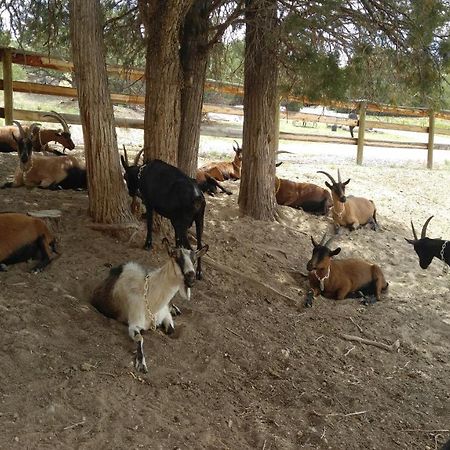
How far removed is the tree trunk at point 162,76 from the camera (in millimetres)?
6211

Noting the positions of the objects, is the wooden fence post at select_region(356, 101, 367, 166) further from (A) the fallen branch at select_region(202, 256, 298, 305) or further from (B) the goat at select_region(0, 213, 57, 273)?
(B) the goat at select_region(0, 213, 57, 273)

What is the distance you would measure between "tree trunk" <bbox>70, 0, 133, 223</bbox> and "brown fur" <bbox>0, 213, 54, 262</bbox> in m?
0.82

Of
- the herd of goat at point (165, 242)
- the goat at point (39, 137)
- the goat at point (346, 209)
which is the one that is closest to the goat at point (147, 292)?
the herd of goat at point (165, 242)

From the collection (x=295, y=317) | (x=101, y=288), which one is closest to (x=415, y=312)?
(x=295, y=317)

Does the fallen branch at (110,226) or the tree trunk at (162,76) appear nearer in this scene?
the tree trunk at (162,76)

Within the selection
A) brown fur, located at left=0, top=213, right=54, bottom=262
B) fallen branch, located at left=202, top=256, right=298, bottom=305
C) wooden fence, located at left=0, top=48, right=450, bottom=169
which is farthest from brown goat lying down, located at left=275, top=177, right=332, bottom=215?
brown fur, located at left=0, top=213, right=54, bottom=262

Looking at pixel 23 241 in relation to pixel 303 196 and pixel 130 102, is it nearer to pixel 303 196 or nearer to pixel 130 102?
pixel 303 196

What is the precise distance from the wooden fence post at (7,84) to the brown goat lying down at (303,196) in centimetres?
532

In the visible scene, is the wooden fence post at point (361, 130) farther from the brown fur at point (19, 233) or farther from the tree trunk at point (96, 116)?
the brown fur at point (19, 233)

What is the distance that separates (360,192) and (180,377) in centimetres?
830

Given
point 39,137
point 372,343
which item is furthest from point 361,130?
point 372,343

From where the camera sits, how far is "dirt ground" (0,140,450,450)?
12.5 ft

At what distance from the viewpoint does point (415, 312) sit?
698 cm

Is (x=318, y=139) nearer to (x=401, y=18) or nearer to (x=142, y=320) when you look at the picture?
(x=401, y=18)
